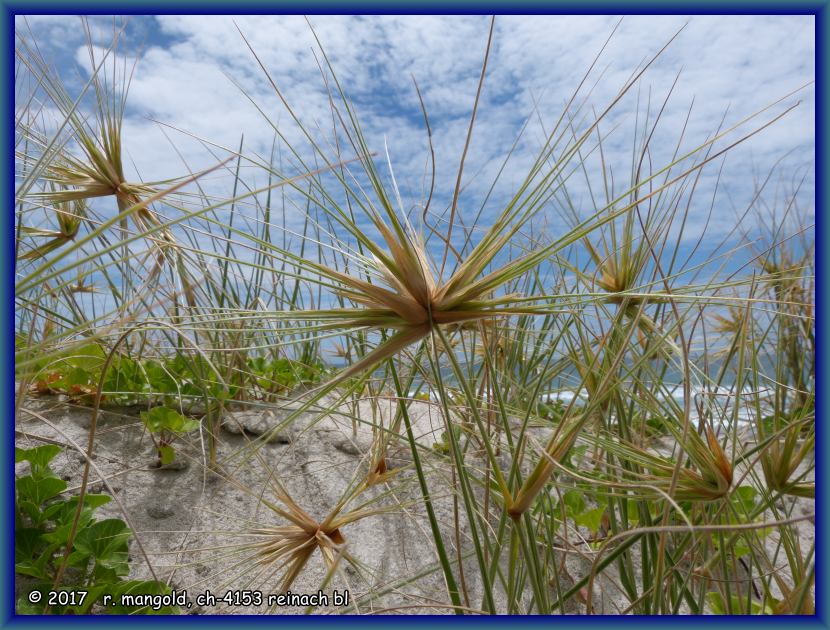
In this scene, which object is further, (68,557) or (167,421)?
(167,421)

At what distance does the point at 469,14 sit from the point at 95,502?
4.13ft

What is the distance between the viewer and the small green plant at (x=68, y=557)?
3.69 feet

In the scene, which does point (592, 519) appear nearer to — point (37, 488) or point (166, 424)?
point (166, 424)

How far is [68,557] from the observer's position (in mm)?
1151

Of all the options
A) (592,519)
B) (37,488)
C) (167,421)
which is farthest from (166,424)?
(592,519)

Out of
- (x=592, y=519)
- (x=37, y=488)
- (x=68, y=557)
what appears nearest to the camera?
(x=68, y=557)

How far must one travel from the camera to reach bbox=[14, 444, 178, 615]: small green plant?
1.12 meters

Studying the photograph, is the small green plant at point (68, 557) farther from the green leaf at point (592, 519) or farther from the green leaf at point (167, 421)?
the green leaf at point (592, 519)

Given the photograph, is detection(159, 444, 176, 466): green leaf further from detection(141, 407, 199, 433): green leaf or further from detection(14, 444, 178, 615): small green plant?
detection(14, 444, 178, 615): small green plant

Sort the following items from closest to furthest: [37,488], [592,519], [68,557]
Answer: [68,557] → [37,488] → [592,519]

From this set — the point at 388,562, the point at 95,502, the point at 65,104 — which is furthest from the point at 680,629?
the point at 65,104

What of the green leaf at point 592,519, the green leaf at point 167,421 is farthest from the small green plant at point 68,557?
the green leaf at point 592,519

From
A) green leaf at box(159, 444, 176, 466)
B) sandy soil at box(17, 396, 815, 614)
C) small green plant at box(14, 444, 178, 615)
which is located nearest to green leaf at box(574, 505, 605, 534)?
sandy soil at box(17, 396, 815, 614)

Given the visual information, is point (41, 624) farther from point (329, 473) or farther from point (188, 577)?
point (329, 473)
